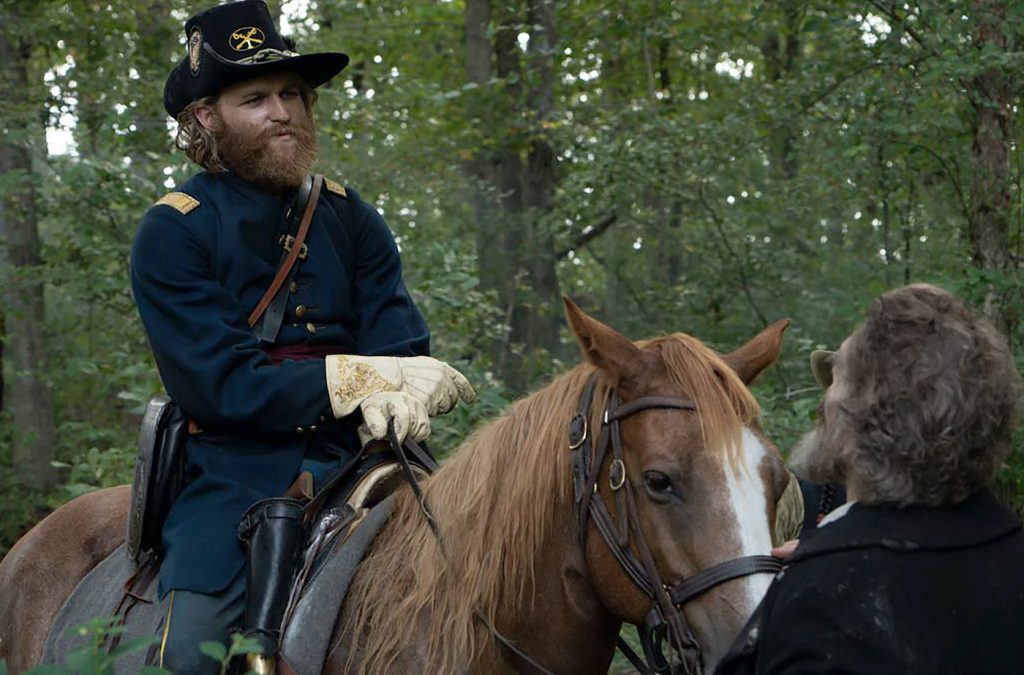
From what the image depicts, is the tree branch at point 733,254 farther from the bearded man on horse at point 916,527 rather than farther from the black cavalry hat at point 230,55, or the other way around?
the bearded man on horse at point 916,527

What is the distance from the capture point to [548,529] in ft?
10.7

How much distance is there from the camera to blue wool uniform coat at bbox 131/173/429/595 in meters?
3.60

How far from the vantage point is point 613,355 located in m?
3.13

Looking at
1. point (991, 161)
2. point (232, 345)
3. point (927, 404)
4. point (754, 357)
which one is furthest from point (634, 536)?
point (991, 161)

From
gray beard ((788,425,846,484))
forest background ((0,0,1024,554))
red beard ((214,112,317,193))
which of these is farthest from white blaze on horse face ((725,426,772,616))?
forest background ((0,0,1024,554))

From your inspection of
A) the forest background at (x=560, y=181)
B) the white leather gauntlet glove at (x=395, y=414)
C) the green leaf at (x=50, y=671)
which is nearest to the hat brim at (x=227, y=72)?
the white leather gauntlet glove at (x=395, y=414)

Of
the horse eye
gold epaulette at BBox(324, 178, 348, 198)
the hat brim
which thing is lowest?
the horse eye

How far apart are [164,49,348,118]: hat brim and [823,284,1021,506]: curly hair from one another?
Answer: 7.89 ft

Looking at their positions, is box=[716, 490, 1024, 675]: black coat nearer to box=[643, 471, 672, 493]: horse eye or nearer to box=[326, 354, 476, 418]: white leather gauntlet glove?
box=[643, 471, 672, 493]: horse eye

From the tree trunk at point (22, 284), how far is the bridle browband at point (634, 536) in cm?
750

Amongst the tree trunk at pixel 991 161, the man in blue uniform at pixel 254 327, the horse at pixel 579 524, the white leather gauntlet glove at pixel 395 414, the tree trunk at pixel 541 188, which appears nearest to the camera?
the horse at pixel 579 524

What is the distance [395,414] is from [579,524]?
78 centimetres

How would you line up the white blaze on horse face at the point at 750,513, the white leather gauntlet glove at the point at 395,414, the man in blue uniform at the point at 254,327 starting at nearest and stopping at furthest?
the white blaze on horse face at the point at 750,513 → the man in blue uniform at the point at 254,327 → the white leather gauntlet glove at the point at 395,414

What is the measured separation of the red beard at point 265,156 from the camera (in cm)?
400
